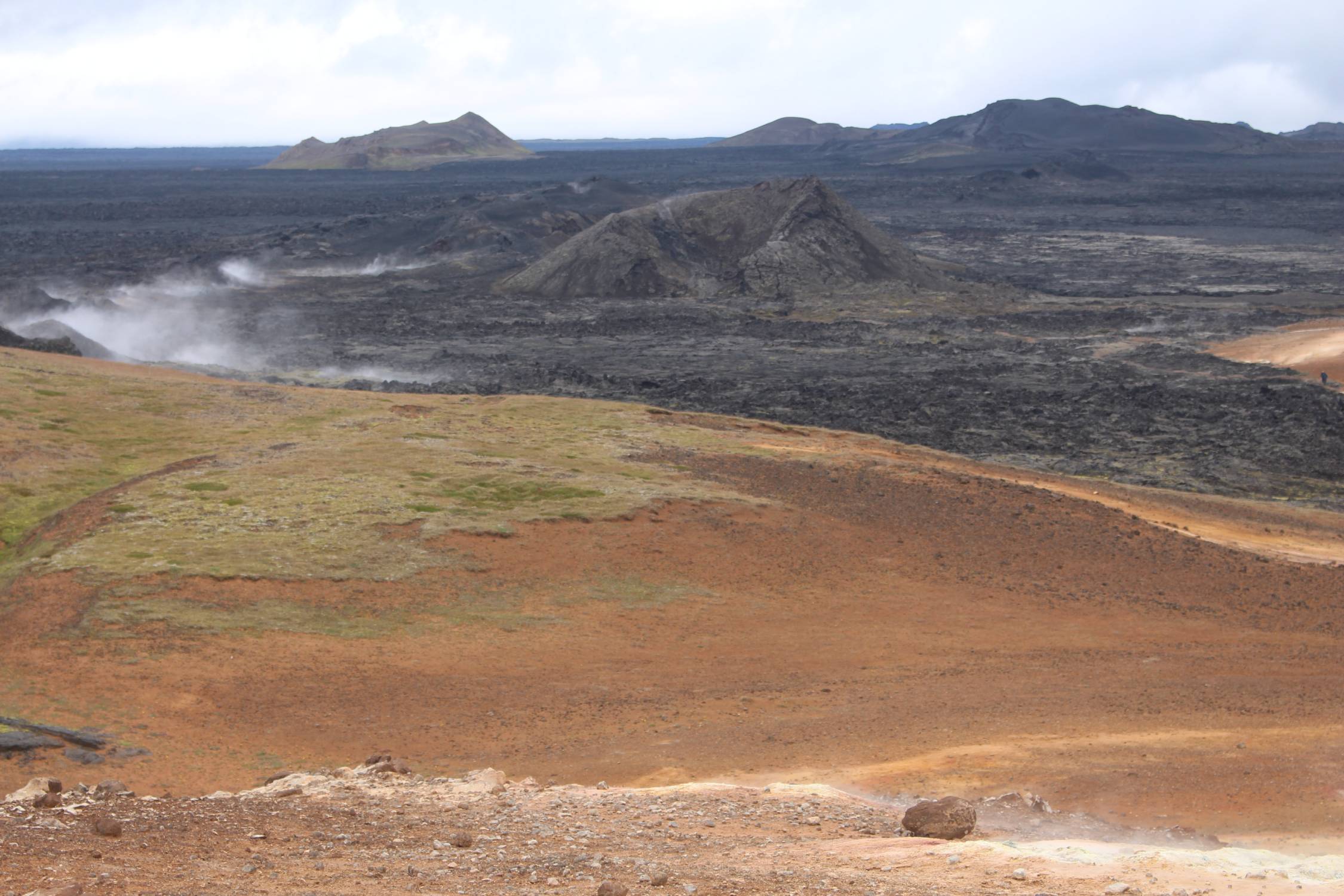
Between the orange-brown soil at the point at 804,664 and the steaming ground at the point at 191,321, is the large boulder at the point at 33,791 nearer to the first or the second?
the orange-brown soil at the point at 804,664

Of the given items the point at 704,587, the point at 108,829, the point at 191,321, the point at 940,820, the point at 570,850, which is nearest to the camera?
the point at 108,829

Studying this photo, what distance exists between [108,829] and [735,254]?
64532 mm

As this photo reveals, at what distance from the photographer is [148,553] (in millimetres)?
20047

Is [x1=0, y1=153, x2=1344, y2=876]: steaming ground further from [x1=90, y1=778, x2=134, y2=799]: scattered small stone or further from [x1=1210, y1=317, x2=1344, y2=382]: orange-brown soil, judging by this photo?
[x1=1210, y1=317, x2=1344, y2=382]: orange-brown soil

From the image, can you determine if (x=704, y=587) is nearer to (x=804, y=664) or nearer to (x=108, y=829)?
(x=804, y=664)

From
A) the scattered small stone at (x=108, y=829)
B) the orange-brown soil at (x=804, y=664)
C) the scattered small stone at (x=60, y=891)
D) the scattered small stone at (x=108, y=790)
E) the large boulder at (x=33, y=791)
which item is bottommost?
the orange-brown soil at (x=804, y=664)

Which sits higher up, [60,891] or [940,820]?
[60,891]

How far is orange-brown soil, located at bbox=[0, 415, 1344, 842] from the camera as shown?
45.9 feet

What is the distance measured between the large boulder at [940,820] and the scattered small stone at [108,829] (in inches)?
251

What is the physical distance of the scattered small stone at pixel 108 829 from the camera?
9.85 m

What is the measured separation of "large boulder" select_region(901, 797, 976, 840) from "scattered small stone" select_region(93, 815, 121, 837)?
21.0 feet

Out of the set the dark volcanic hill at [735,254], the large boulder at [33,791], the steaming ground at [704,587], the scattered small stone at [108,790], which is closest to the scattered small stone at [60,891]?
the steaming ground at [704,587]

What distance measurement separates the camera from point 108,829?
32.3 feet

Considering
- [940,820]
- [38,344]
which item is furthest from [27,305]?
[940,820]
